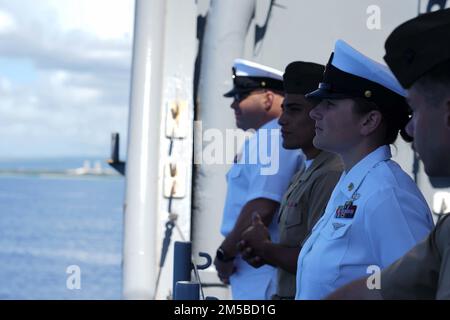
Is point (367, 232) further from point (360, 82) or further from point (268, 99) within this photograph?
point (268, 99)

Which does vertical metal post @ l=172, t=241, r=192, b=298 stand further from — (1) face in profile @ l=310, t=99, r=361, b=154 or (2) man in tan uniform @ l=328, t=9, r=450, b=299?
(2) man in tan uniform @ l=328, t=9, r=450, b=299

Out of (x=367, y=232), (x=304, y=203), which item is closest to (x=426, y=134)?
(x=367, y=232)

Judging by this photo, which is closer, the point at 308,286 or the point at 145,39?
the point at 308,286

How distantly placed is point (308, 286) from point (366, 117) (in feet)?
1.39

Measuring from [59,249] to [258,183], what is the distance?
8.48 metres

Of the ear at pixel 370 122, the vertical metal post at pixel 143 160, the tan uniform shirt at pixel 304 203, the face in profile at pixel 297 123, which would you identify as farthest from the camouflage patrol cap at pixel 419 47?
the vertical metal post at pixel 143 160

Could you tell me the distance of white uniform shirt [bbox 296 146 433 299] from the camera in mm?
2143

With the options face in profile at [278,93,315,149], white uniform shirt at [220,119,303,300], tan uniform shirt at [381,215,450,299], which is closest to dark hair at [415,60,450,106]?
tan uniform shirt at [381,215,450,299]

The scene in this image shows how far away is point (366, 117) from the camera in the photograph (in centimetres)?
240

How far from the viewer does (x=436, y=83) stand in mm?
1486

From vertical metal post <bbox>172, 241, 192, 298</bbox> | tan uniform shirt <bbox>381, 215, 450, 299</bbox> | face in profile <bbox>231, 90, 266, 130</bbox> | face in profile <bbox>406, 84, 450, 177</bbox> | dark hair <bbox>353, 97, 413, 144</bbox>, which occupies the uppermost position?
face in profile <bbox>231, 90, 266, 130</bbox>

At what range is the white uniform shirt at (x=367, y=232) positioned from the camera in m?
2.14
